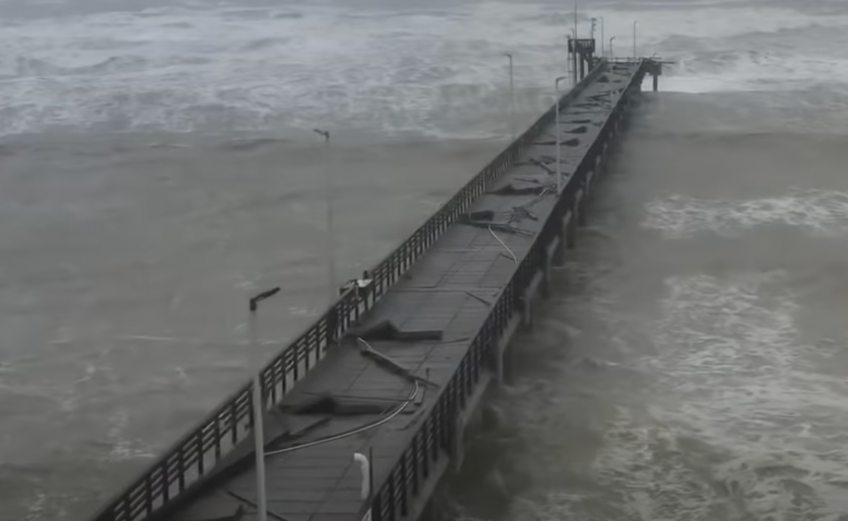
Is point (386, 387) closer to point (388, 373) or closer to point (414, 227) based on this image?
point (388, 373)

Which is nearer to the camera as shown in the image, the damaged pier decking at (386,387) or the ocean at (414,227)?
the damaged pier decking at (386,387)

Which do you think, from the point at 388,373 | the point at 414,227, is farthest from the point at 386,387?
the point at 414,227

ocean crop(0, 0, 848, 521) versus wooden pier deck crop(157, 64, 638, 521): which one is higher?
wooden pier deck crop(157, 64, 638, 521)

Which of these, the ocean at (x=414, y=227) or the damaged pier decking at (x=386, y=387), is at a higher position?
the damaged pier decking at (x=386, y=387)

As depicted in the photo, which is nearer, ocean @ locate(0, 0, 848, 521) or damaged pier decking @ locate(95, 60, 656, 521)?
damaged pier decking @ locate(95, 60, 656, 521)

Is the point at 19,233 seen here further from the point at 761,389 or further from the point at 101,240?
the point at 761,389

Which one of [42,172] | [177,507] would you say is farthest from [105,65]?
[177,507]
